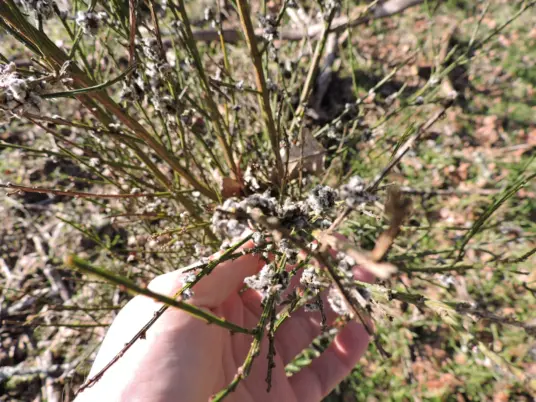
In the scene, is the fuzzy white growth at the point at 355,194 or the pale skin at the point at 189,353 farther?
the pale skin at the point at 189,353

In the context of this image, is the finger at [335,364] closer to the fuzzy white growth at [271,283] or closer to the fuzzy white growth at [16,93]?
the fuzzy white growth at [271,283]

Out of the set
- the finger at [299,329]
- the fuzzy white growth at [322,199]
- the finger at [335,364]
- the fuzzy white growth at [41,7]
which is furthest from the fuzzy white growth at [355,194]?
the finger at [335,364]

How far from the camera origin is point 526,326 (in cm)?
65

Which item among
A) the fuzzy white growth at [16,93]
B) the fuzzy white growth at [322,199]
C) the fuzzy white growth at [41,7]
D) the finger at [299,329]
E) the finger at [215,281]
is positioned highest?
the fuzzy white growth at [41,7]

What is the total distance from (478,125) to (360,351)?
2.16 meters

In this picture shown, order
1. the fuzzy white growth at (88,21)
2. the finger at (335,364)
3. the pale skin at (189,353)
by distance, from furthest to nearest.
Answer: the finger at (335,364) < the pale skin at (189,353) < the fuzzy white growth at (88,21)

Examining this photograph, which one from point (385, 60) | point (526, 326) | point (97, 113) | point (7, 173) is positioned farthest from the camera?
point (385, 60)

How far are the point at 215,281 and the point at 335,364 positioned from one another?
1.04 metres

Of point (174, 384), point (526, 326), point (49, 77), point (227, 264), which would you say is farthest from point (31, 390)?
point (526, 326)

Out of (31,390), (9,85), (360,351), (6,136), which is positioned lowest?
(360,351)

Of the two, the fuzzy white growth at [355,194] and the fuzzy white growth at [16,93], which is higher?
the fuzzy white growth at [16,93]

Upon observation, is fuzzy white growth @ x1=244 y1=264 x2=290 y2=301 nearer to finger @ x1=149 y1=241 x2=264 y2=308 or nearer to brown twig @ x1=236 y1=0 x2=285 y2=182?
finger @ x1=149 y1=241 x2=264 y2=308

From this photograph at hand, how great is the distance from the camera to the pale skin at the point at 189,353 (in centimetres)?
117

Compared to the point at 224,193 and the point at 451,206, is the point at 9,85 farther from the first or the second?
the point at 451,206
